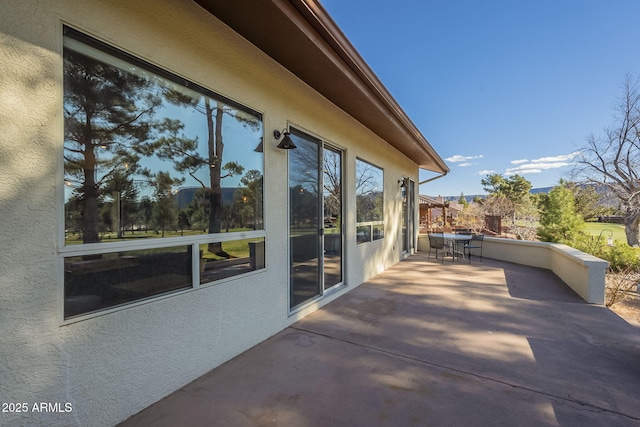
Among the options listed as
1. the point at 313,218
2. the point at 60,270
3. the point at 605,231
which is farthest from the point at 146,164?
the point at 605,231

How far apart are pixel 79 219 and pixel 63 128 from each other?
0.55 metres

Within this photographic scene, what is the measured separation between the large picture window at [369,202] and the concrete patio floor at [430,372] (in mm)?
1772

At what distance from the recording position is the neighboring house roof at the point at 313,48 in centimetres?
233

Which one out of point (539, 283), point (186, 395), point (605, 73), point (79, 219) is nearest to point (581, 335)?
point (539, 283)

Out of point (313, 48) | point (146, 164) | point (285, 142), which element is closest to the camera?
point (146, 164)

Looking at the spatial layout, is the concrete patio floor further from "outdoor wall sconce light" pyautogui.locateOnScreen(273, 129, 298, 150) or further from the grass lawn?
the grass lawn

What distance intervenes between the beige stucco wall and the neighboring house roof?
9.8 inches

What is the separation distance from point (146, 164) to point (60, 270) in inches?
34.0

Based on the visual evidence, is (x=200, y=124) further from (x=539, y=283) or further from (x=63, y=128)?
(x=539, y=283)

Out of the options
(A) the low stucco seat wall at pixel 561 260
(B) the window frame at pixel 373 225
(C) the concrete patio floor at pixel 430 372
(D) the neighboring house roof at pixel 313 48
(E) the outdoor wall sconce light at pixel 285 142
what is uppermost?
(D) the neighboring house roof at pixel 313 48

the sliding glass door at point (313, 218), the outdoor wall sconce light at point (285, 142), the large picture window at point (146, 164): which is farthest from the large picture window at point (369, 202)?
the large picture window at point (146, 164)

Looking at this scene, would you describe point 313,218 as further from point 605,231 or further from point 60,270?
point 605,231

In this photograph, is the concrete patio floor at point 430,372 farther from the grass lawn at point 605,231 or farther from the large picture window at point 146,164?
the grass lawn at point 605,231

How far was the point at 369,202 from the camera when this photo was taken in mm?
5918
